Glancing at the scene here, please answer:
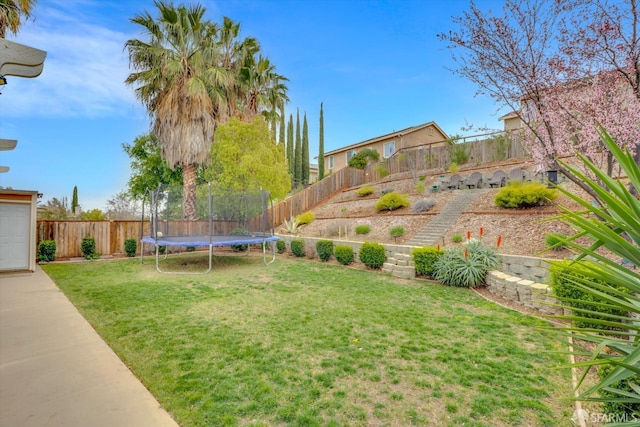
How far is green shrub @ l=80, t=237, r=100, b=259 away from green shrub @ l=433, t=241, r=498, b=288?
1150 cm

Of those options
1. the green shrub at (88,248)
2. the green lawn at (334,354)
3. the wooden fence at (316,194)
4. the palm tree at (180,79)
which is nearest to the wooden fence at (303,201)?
the wooden fence at (316,194)

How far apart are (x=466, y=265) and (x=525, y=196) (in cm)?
428

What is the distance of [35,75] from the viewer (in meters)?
1.75

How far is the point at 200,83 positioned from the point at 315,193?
8.66 metres

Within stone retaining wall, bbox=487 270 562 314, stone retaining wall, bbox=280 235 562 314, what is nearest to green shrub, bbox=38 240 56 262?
stone retaining wall, bbox=280 235 562 314

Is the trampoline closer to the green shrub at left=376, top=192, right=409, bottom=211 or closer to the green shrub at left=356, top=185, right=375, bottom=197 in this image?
the green shrub at left=376, top=192, right=409, bottom=211

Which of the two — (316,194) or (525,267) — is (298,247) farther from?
(316,194)

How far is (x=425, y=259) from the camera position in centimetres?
743

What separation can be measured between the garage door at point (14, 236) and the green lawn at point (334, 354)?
152 inches

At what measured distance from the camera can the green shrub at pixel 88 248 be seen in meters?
10.9

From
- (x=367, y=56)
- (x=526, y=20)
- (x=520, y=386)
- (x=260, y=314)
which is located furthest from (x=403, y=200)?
(x=520, y=386)

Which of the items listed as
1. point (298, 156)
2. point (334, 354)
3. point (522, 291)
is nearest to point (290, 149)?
point (298, 156)

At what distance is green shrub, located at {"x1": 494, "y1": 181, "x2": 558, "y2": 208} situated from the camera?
29.9 ft

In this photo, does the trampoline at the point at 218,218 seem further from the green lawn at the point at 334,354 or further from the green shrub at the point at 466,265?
the green shrub at the point at 466,265
